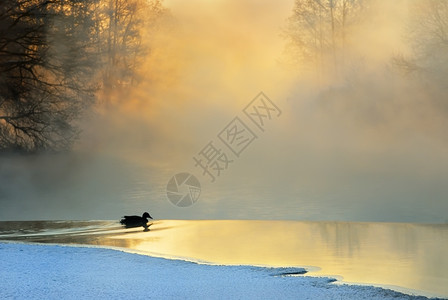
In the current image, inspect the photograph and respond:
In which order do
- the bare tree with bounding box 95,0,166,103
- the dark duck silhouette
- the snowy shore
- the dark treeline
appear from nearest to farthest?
the snowy shore
the dark duck silhouette
the dark treeline
the bare tree with bounding box 95,0,166,103

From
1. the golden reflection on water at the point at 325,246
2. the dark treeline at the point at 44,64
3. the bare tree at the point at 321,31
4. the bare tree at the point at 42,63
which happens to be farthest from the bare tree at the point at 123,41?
the golden reflection on water at the point at 325,246

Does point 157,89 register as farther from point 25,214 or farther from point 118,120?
point 25,214

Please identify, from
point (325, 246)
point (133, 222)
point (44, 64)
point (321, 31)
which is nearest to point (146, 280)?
point (325, 246)

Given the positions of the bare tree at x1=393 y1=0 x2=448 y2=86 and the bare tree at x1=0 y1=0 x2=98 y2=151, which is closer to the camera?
the bare tree at x1=0 y1=0 x2=98 y2=151

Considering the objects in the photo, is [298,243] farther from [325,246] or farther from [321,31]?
[321,31]

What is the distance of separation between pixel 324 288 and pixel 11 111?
1765cm

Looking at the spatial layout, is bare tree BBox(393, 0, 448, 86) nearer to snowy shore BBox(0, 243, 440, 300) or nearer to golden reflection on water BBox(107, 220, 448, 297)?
golden reflection on water BBox(107, 220, 448, 297)

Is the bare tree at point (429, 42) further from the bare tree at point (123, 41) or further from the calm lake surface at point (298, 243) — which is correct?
the calm lake surface at point (298, 243)

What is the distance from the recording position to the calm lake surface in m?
9.23

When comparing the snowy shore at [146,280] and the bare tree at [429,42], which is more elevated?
the bare tree at [429,42]

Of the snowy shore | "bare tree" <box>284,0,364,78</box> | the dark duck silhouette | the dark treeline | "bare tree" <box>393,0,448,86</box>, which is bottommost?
the snowy shore

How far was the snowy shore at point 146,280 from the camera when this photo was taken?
26.2ft

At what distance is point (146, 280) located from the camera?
879 cm

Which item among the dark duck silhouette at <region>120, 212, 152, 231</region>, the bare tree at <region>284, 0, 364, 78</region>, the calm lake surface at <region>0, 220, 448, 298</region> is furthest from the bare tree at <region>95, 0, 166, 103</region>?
the calm lake surface at <region>0, 220, 448, 298</region>
